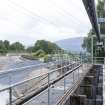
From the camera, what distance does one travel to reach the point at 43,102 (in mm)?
6301

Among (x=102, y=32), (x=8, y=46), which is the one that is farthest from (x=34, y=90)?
(x=102, y=32)

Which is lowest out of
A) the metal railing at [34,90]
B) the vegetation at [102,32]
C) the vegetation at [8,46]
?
the metal railing at [34,90]

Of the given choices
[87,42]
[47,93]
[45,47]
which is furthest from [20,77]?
[87,42]

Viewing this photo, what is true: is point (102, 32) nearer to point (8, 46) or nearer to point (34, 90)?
point (8, 46)

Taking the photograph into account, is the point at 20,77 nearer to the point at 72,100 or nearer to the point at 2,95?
the point at 2,95

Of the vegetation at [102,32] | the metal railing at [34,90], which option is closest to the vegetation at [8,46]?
the metal railing at [34,90]

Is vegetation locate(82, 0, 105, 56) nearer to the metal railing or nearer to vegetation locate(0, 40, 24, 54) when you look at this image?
vegetation locate(0, 40, 24, 54)

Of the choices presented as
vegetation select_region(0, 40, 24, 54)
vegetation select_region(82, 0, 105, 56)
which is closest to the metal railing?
vegetation select_region(0, 40, 24, 54)

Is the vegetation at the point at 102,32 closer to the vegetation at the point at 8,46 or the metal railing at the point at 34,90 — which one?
the vegetation at the point at 8,46

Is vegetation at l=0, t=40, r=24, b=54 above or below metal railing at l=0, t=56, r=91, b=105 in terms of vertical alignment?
above

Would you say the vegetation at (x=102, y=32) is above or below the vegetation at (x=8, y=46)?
above

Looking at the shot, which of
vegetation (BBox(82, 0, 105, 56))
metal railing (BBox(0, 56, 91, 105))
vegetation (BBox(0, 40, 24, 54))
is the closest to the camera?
metal railing (BBox(0, 56, 91, 105))

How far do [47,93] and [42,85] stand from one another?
1033 millimetres

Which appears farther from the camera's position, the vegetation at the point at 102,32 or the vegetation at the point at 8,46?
the vegetation at the point at 102,32
